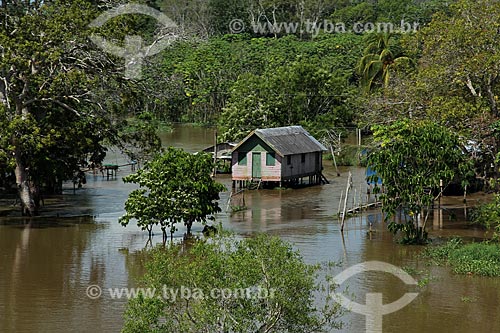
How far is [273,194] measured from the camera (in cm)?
3284

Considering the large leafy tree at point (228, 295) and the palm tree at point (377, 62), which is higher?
the palm tree at point (377, 62)

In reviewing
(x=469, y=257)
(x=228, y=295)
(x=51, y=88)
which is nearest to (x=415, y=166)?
(x=469, y=257)

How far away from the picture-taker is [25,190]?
2714cm

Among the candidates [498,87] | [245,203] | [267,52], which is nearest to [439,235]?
[498,87]

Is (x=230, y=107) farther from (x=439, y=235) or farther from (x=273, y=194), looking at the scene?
(x=439, y=235)

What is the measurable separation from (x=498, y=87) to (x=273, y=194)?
9.33 metres

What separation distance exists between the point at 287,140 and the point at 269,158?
1.18 meters

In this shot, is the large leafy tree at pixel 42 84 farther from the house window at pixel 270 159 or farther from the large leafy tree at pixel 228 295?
the large leafy tree at pixel 228 295

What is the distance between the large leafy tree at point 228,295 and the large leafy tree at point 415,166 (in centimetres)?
984

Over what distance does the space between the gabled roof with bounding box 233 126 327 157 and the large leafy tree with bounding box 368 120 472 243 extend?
1008 centimetres

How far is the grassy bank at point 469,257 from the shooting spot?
20203 mm

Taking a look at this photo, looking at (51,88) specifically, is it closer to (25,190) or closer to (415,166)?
(25,190)

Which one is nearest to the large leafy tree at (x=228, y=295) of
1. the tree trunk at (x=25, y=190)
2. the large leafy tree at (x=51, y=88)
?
the large leafy tree at (x=51, y=88)

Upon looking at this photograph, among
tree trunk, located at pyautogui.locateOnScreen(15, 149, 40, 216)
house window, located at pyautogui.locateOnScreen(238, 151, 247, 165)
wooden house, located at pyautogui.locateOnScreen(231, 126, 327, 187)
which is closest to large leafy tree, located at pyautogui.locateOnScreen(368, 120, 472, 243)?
tree trunk, located at pyautogui.locateOnScreen(15, 149, 40, 216)
